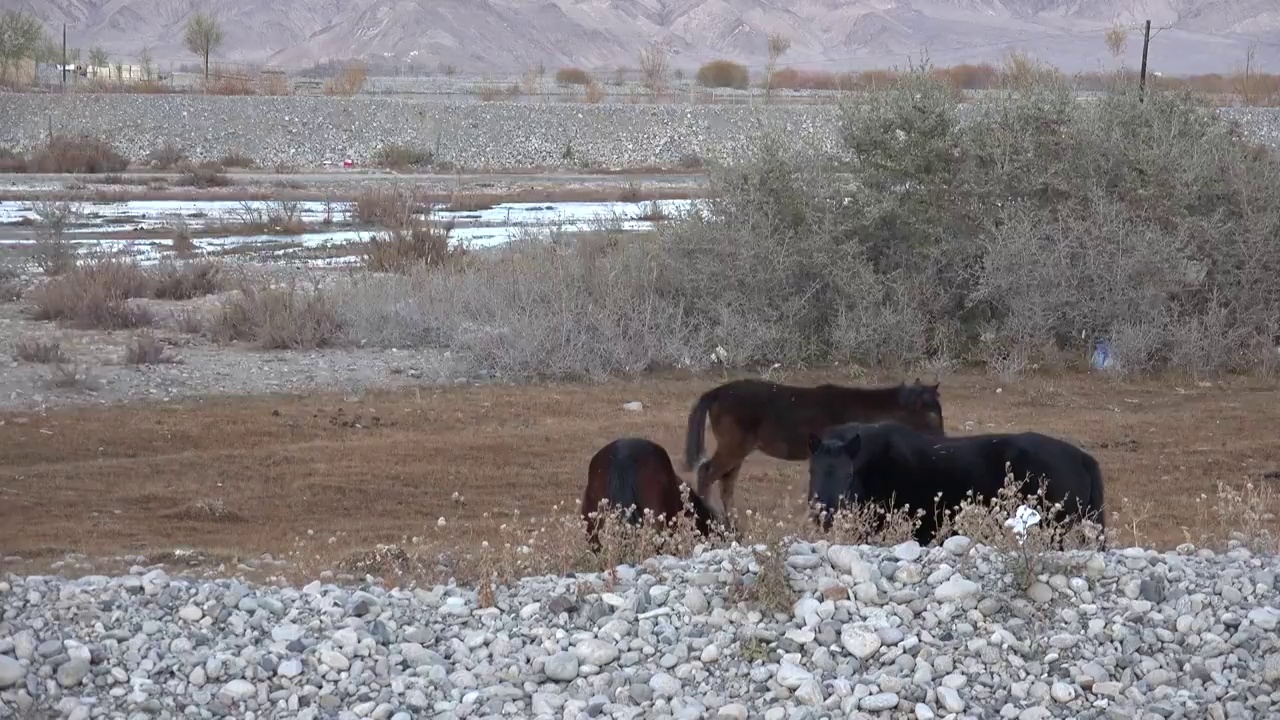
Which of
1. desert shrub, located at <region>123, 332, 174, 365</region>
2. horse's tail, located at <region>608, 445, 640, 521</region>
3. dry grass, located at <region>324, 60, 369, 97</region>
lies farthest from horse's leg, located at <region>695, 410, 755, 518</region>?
dry grass, located at <region>324, 60, 369, 97</region>

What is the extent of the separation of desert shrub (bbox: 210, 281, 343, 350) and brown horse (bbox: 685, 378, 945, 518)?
26.4 ft

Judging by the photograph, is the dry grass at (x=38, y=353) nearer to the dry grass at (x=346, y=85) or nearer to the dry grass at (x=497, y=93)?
the dry grass at (x=497, y=93)

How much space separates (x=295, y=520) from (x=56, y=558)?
1953 millimetres

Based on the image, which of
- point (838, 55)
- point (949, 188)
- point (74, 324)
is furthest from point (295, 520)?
point (838, 55)

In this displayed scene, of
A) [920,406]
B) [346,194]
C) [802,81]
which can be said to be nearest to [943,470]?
[920,406]

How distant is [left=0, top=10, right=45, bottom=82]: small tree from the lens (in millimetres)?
73250

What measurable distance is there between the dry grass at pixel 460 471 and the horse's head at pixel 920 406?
106 cm

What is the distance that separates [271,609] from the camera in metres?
6.71

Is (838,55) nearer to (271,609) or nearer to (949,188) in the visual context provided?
(949,188)

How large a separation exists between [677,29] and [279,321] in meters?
152

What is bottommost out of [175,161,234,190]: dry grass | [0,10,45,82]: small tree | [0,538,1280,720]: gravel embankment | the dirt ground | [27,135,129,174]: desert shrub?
the dirt ground

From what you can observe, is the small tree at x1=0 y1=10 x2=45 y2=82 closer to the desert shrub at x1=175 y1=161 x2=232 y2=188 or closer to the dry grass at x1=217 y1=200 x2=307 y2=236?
the desert shrub at x1=175 y1=161 x2=232 y2=188

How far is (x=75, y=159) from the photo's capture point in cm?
4653

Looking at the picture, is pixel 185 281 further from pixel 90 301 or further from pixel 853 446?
pixel 853 446
